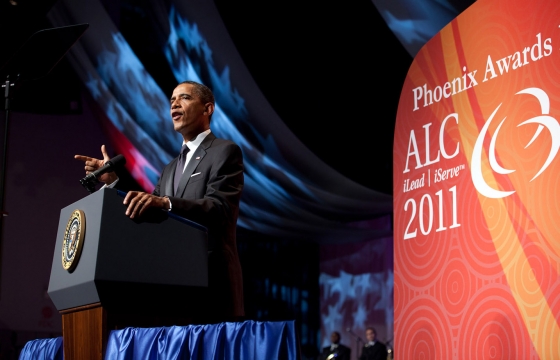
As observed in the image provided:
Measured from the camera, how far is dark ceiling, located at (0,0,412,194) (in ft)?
21.7

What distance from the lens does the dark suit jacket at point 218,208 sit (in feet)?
5.79

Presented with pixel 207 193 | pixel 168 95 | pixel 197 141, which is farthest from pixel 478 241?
pixel 168 95

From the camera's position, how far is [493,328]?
137 inches

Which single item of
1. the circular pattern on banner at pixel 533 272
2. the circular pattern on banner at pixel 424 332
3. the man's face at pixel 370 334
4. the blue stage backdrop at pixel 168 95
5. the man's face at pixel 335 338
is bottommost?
the man's face at pixel 335 338

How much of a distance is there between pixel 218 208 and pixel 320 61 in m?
5.43

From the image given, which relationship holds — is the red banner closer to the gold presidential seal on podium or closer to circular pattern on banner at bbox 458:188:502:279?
circular pattern on banner at bbox 458:188:502:279

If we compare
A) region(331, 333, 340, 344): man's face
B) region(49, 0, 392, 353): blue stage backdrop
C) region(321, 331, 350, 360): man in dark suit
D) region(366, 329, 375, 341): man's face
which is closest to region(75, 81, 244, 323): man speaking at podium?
region(49, 0, 392, 353): blue stage backdrop

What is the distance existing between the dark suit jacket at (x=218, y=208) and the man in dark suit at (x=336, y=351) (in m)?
8.38

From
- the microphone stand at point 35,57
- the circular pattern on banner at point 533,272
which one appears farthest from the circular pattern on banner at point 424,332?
the microphone stand at point 35,57

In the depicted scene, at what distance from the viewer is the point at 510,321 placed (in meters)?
3.36

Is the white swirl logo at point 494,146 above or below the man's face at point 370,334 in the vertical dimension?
above

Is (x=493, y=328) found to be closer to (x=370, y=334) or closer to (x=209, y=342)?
(x=209, y=342)

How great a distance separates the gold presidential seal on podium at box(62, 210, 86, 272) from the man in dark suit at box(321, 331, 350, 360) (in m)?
8.58

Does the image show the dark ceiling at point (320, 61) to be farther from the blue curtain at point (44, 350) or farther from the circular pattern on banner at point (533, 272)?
the blue curtain at point (44, 350)
